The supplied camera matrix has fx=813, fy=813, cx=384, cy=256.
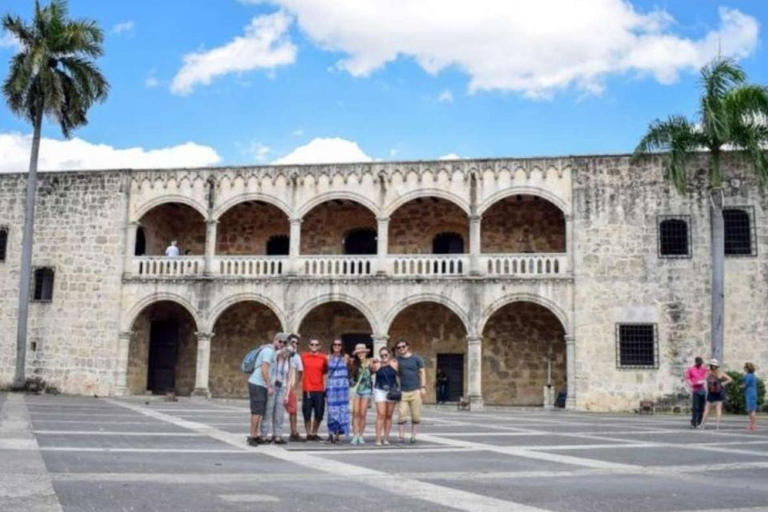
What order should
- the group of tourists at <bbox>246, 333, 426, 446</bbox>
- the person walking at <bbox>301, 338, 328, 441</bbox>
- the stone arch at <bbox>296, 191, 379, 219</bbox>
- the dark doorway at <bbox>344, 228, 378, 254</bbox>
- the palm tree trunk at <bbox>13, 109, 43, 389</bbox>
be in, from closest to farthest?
the group of tourists at <bbox>246, 333, 426, 446</bbox>
the person walking at <bbox>301, 338, 328, 441</bbox>
the palm tree trunk at <bbox>13, 109, 43, 389</bbox>
the stone arch at <bbox>296, 191, 379, 219</bbox>
the dark doorway at <bbox>344, 228, 378, 254</bbox>

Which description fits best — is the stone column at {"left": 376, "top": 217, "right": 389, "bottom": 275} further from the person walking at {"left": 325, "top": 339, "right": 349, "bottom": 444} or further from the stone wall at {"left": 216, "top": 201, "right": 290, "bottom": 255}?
the person walking at {"left": 325, "top": 339, "right": 349, "bottom": 444}

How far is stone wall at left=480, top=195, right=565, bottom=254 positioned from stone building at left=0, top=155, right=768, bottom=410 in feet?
0.18

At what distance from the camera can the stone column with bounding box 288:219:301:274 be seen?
25719 millimetres

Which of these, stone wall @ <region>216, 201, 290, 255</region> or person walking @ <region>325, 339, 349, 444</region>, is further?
stone wall @ <region>216, 201, 290, 255</region>

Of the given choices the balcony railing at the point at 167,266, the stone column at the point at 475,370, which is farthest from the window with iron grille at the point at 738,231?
the balcony railing at the point at 167,266

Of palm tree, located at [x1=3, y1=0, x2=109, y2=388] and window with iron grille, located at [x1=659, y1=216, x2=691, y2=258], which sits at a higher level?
palm tree, located at [x1=3, y1=0, x2=109, y2=388]

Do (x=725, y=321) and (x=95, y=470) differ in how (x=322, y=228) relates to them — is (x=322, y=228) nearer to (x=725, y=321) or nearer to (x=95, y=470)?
(x=725, y=321)

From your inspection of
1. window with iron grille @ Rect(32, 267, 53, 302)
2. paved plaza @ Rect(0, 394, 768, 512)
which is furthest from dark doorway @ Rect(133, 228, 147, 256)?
paved plaza @ Rect(0, 394, 768, 512)

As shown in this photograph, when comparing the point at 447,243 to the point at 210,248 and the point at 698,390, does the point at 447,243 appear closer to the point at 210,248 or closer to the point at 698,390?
the point at 210,248

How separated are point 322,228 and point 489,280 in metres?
7.07

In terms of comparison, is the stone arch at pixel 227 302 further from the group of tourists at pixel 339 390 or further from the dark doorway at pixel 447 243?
the group of tourists at pixel 339 390

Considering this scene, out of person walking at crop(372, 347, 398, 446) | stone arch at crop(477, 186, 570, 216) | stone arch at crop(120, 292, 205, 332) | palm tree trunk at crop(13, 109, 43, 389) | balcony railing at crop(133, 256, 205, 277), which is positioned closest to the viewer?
person walking at crop(372, 347, 398, 446)

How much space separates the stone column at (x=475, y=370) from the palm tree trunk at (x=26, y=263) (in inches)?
549

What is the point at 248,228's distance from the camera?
96.3 ft
